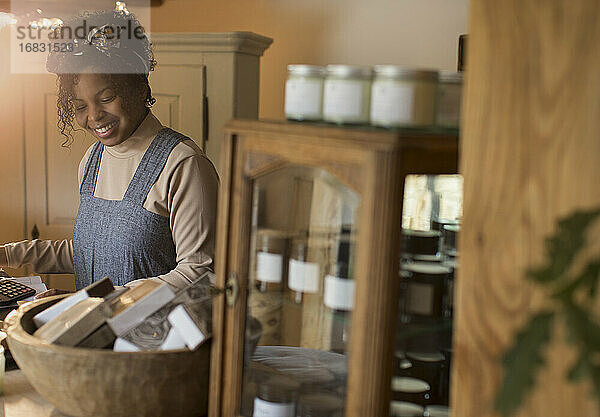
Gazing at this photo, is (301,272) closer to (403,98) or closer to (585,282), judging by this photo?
(403,98)

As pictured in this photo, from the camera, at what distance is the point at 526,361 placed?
57cm

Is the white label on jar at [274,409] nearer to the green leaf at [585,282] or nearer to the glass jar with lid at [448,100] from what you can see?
the glass jar with lid at [448,100]

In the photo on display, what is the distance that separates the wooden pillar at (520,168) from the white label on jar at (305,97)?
0.89 ft

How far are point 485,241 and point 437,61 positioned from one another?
176 cm

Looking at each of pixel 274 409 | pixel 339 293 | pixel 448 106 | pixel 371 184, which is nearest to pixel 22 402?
pixel 274 409

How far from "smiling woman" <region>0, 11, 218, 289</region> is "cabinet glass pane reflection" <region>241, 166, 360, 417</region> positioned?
65 centimetres

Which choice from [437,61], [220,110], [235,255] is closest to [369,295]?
[235,255]

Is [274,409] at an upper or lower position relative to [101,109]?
lower

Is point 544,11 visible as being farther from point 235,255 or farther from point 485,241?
point 235,255

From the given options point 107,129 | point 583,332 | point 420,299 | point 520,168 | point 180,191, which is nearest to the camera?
point 583,332

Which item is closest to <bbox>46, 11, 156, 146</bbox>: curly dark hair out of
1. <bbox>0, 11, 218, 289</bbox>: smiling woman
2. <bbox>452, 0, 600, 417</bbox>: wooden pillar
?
<bbox>0, 11, 218, 289</bbox>: smiling woman

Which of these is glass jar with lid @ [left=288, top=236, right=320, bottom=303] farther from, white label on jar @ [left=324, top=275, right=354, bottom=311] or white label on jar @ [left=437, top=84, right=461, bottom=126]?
white label on jar @ [left=437, top=84, right=461, bottom=126]

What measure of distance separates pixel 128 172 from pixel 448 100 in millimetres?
1165

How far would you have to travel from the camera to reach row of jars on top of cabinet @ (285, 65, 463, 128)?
0.94 m
